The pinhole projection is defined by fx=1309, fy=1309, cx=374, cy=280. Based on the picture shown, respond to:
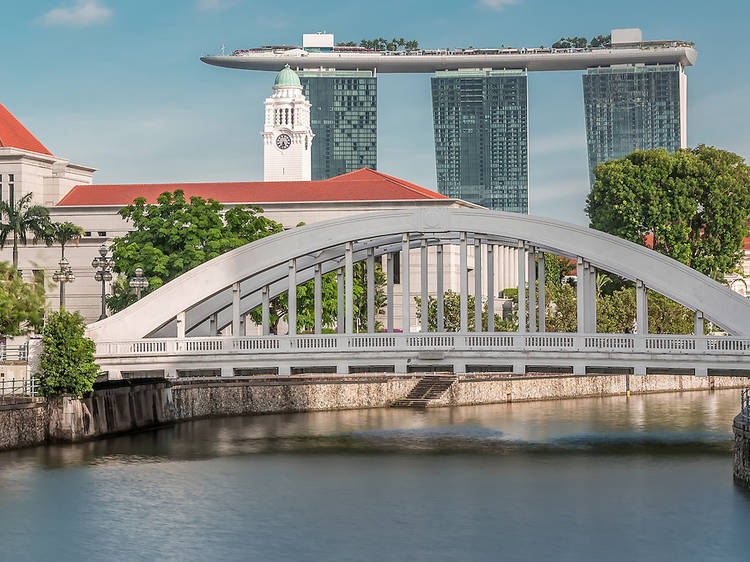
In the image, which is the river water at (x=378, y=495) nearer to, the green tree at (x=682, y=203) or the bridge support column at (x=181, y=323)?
the bridge support column at (x=181, y=323)

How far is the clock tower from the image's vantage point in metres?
182

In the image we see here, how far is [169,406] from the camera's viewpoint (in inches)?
2255

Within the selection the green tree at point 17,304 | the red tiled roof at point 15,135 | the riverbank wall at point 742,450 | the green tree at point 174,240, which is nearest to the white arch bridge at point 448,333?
the riverbank wall at point 742,450

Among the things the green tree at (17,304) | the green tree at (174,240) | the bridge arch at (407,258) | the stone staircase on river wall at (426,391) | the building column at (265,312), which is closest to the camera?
the bridge arch at (407,258)

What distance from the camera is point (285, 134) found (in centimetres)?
18262

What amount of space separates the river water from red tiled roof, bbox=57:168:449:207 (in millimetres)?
56196

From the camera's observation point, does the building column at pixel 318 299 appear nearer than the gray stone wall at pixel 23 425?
No

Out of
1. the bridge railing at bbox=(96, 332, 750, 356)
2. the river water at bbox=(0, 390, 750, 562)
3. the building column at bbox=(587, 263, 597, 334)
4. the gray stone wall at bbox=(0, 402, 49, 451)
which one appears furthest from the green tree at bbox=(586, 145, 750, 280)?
the gray stone wall at bbox=(0, 402, 49, 451)

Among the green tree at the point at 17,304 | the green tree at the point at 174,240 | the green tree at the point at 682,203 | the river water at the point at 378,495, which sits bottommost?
the river water at the point at 378,495

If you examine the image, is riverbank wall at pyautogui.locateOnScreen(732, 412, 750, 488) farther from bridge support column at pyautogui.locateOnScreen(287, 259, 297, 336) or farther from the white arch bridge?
bridge support column at pyautogui.locateOnScreen(287, 259, 297, 336)

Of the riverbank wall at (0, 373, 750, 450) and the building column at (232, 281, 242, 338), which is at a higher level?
the building column at (232, 281, 242, 338)

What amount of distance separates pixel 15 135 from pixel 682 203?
56207 mm

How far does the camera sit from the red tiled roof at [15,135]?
109 metres

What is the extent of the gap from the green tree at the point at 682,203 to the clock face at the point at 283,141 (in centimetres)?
9565
